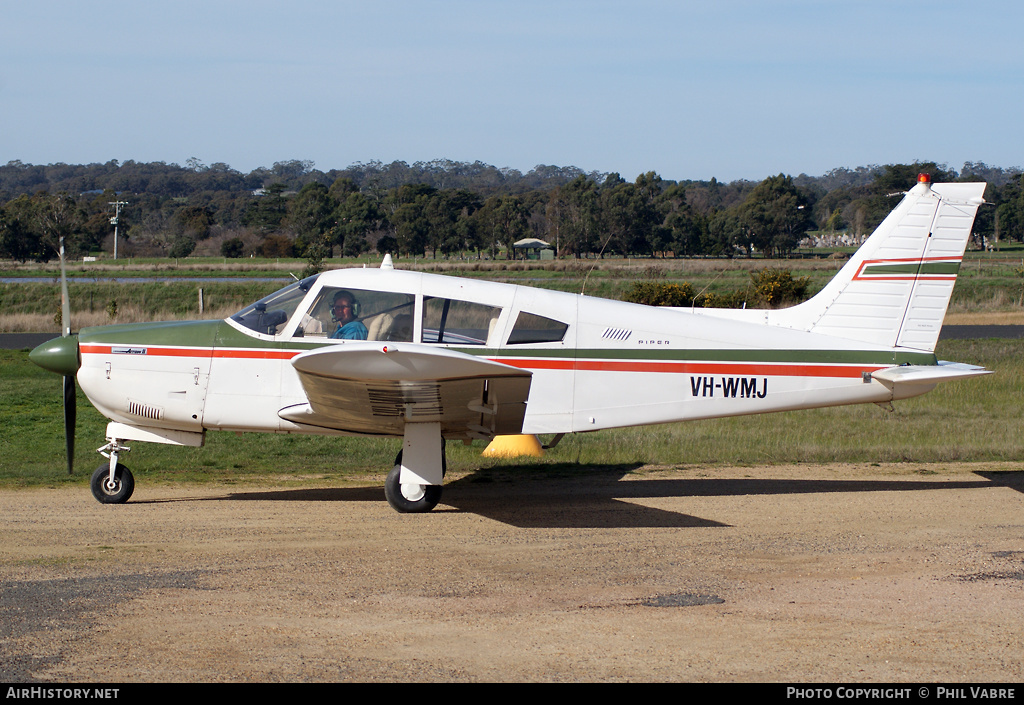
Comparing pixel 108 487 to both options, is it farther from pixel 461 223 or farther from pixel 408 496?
pixel 461 223

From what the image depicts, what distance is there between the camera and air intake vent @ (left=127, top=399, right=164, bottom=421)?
8.95m

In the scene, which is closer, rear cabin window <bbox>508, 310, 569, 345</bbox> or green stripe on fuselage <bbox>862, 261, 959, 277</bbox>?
rear cabin window <bbox>508, 310, 569, 345</bbox>

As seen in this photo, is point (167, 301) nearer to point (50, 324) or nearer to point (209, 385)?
point (50, 324)

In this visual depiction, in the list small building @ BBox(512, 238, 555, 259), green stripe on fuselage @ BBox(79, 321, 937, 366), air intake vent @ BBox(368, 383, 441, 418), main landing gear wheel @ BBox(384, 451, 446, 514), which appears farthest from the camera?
small building @ BBox(512, 238, 555, 259)

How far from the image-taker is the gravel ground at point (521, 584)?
5285mm

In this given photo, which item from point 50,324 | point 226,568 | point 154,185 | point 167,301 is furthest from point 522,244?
point 154,185

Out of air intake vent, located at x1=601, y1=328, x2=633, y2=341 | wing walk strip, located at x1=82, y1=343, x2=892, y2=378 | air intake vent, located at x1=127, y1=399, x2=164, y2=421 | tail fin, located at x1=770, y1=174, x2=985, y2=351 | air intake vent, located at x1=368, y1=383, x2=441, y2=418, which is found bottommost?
air intake vent, located at x1=127, y1=399, x2=164, y2=421

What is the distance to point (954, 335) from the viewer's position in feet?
90.3

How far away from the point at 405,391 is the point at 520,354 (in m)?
1.46

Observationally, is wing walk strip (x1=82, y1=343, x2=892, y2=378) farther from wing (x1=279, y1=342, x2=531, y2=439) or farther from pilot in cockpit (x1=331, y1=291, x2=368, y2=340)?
wing (x1=279, y1=342, x2=531, y2=439)

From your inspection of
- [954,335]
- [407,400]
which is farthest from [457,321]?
[954,335]

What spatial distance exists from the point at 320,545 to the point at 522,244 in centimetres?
7384

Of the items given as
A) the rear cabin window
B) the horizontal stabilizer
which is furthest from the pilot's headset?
the horizontal stabilizer

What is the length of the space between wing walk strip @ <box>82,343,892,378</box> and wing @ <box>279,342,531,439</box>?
0.57 meters
